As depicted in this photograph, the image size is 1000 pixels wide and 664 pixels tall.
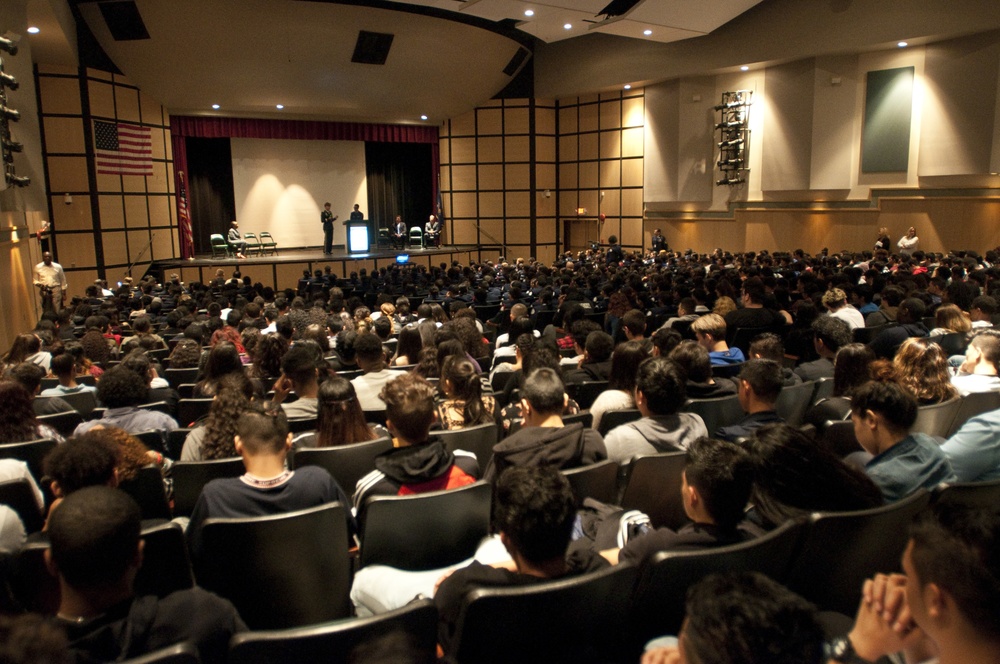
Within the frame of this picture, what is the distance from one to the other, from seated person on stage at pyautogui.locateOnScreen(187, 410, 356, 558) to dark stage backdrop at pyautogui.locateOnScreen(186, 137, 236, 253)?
60.3ft

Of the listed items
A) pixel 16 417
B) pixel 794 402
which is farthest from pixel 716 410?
pixel 16 417

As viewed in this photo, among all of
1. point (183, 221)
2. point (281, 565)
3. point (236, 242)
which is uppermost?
point (183, 221)

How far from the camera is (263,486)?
2484 millimetres

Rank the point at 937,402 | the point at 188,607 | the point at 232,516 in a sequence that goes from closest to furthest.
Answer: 1. the point at 188,607
2. the point at 232,516
3. the point at 937,402

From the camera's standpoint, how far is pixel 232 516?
7.93ft

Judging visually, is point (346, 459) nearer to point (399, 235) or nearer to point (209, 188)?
point (399, 235)

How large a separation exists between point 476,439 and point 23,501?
1.85 metres

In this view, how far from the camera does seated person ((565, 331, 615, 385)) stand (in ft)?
15.1

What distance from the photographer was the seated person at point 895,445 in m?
2.47

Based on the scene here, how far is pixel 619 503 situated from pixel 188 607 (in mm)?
1830

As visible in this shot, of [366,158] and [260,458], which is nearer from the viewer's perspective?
[260,458]

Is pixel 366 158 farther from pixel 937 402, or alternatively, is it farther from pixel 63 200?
pixel 937 402

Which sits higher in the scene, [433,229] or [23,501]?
[433,229]

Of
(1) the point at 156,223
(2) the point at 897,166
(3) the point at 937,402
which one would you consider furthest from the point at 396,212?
(3) the point at 937,402
